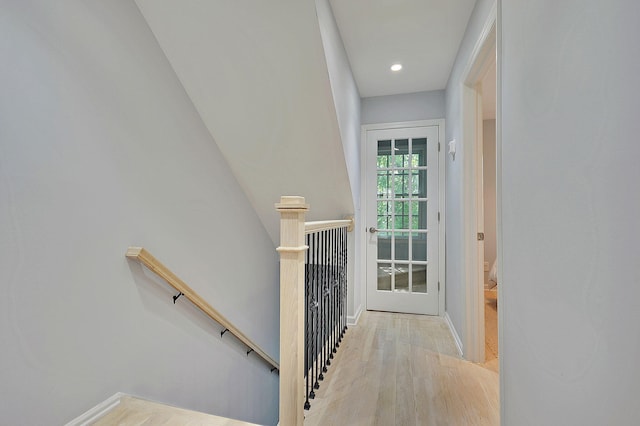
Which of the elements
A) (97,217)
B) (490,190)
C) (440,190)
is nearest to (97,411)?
(97,217)

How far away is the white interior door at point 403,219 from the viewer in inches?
131

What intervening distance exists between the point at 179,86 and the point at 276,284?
2.13 metres

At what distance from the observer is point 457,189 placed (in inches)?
101

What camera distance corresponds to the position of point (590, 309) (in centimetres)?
74

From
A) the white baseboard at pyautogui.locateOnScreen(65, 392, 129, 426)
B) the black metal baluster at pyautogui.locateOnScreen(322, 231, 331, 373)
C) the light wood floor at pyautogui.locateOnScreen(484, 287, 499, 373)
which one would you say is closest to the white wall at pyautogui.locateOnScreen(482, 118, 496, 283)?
the light wood floor at pyautogui.locateOnScreen(484, 287, 499, 373)

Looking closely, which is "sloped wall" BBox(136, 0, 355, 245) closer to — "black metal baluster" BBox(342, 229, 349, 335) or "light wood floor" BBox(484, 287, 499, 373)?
"black metal baluster" BBox(342, 229, 349, 335)

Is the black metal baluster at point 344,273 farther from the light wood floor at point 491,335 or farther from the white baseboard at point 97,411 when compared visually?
the white baseboard at point 97,411

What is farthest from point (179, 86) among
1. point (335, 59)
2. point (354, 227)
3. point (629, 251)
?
point (629, 251)

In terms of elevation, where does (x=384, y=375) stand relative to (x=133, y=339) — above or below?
below

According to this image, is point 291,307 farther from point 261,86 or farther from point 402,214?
point 402,214

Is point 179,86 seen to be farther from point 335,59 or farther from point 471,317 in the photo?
point 471,317

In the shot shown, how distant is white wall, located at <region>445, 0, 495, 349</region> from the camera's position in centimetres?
A: 215

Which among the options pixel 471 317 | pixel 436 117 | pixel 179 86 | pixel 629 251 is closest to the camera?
pixel 629 251

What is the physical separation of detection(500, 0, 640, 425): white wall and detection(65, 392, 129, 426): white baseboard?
174cm
